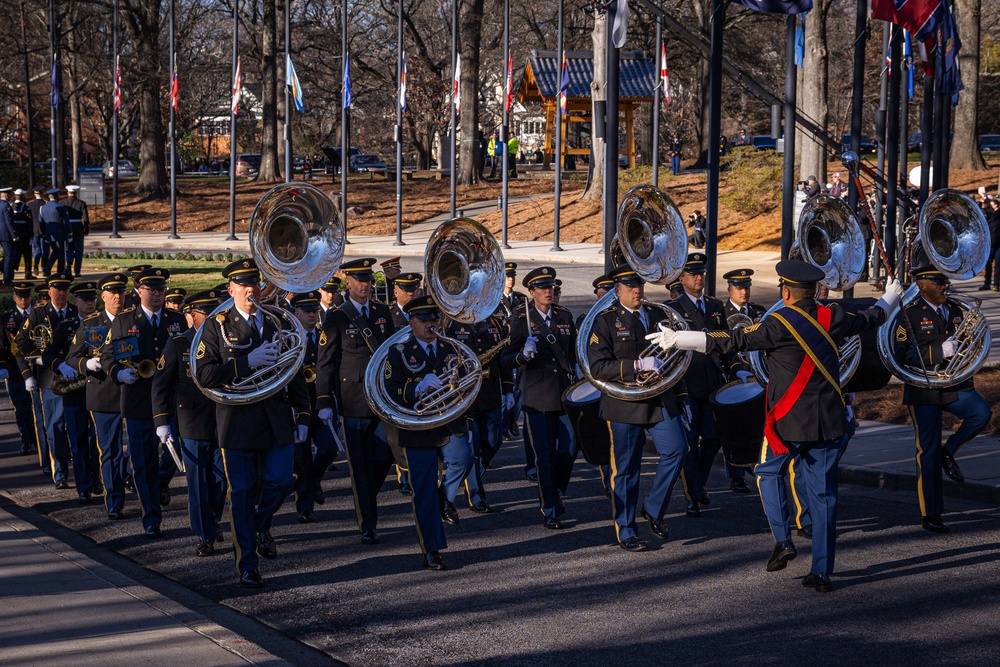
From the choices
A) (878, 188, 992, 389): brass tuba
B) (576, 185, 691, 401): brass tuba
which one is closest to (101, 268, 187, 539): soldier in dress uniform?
(576, 185, 691, 401): brass tuba

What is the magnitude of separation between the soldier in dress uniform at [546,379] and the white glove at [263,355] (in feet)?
7.34

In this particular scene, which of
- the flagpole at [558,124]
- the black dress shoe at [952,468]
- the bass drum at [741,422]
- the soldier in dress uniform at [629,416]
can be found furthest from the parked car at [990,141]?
the soldier in dress uniform at [629,416]

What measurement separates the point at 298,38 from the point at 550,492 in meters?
44.2

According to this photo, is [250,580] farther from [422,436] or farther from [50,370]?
[50,370]

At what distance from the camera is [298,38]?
5069cm

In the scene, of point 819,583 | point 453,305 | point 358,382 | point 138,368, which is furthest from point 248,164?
point 819,583

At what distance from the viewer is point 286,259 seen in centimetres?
849

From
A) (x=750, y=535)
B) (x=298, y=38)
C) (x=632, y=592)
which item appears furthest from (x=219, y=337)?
(x=298, y=38)

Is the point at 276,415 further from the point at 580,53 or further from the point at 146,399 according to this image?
the point at 580,53

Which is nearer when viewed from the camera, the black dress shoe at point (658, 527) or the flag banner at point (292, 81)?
the black dress shoe at point (658, 527)

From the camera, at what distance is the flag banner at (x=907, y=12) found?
16531mm

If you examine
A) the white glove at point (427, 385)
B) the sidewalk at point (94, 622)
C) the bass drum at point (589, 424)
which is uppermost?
the white glove at point (427, 385)

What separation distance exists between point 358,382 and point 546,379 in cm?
146

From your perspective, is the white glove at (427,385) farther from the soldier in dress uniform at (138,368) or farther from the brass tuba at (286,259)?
the soldier in dress uniform at (138,368)
